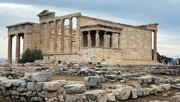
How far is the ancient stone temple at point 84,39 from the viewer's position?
3953 centimetres

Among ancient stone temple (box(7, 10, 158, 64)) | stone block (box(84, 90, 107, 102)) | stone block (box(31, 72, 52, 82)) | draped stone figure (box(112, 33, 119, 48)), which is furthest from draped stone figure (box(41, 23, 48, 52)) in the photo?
stone block (box(84, 90, 107, 102))

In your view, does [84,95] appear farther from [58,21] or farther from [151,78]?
[58,21]

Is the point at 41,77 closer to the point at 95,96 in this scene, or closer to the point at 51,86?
the point at 51,86

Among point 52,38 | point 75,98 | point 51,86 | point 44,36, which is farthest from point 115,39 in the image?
point 75,98

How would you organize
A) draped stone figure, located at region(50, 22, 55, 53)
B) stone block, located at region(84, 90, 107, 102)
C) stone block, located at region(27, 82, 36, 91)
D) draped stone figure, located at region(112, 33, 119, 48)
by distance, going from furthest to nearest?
draped stone figure, located at region(50, 22, 55, 53) → draped stone figure, located at region(112, 33, 119, 48) → stone block, located at region(27, 82, 36, 91) → stone block, located at region(84, 90, 107, 102)

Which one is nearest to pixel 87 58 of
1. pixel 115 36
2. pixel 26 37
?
pixel 115 36

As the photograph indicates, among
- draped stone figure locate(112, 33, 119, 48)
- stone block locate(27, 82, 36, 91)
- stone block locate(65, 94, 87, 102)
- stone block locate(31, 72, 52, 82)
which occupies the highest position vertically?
draped stone figure locate(112, 33, 119, 48)

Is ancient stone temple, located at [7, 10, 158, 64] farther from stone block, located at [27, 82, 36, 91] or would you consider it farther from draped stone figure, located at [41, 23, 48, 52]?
stone block, located at [27, 82, 36, 91]

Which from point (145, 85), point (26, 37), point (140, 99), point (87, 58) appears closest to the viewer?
point (140, 99)

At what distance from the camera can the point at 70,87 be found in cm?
794

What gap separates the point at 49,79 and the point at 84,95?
1350mm

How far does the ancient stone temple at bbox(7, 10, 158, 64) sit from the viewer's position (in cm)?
3953

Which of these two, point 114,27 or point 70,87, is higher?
point 114,27

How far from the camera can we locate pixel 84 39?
42281 millimetres
